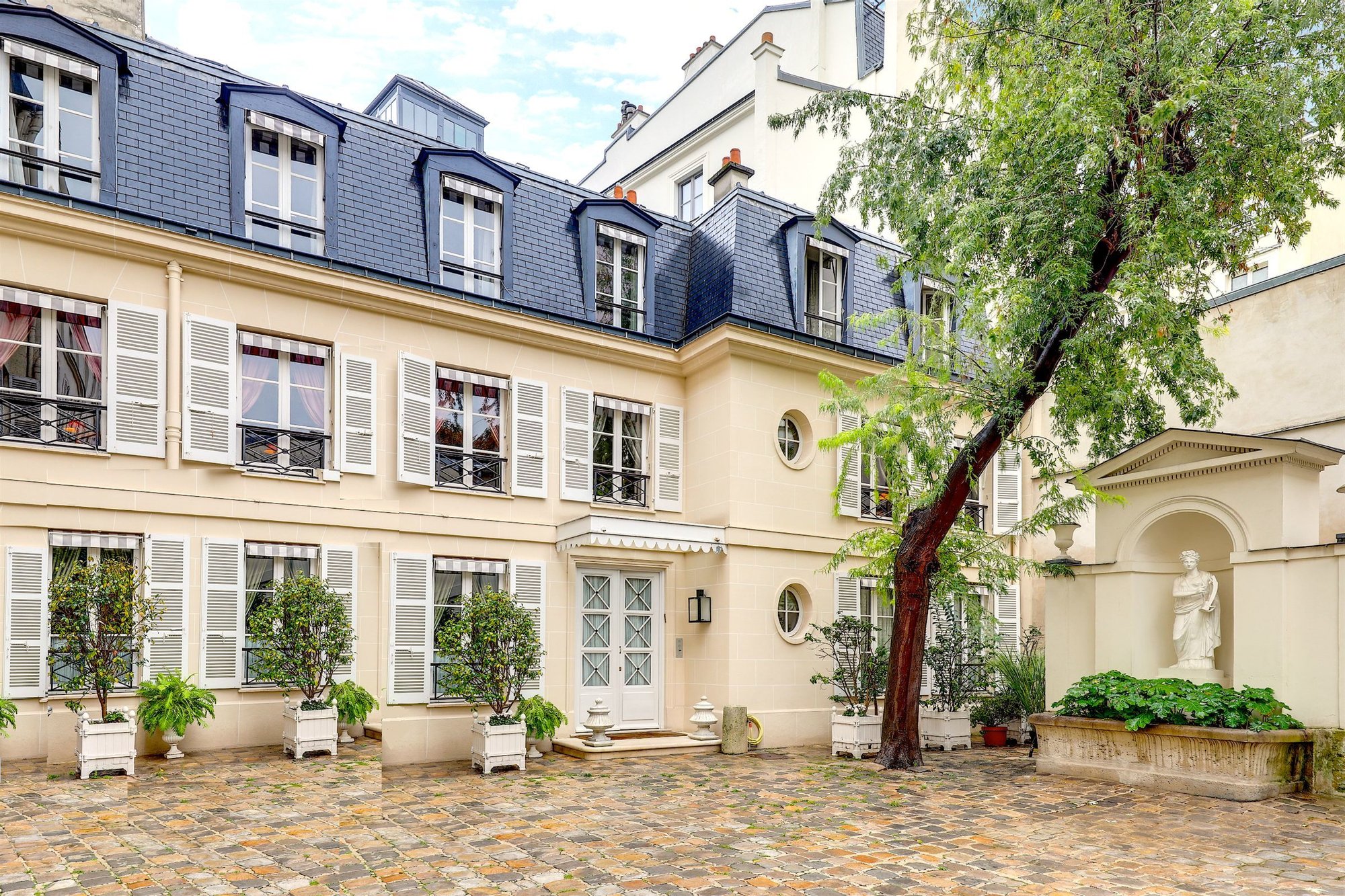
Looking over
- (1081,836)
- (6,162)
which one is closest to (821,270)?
(1081,836)

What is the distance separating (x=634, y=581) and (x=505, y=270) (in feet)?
14.1

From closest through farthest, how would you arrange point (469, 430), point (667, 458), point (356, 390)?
1. point (356, 390)
2. point (469, 430)
3. point (667, 458)

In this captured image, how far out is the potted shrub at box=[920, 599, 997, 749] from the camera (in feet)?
39.9

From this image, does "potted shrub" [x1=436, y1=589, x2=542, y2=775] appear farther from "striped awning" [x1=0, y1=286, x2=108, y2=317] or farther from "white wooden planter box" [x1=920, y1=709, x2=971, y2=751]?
"white wooden planter box" [x1=920, y1=709, x2=971, y2=751]

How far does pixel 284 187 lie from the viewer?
33.9 feet

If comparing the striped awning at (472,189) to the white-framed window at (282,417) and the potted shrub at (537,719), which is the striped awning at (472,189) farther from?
the white-framed window at (282,417)

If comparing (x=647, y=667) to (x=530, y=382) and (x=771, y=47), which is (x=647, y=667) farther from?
(x=771, y=47)

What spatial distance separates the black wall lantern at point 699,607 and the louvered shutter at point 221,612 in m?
9.39

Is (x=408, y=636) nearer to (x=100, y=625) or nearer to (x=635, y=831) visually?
(x=635, y=831)

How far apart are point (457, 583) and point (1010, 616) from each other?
893 centimetres

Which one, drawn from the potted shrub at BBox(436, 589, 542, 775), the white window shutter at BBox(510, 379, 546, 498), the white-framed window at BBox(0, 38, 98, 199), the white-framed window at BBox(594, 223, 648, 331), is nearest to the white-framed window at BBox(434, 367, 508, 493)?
the white window shutter at BBox(510, 379, 546, 498)

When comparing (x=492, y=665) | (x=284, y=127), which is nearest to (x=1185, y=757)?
(x=492, y=665)

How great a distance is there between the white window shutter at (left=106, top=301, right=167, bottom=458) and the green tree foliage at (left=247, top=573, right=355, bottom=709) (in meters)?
0.54

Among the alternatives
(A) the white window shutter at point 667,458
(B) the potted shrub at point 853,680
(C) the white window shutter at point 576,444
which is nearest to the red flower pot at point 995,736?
(B) the potted shrub at point 853,680
